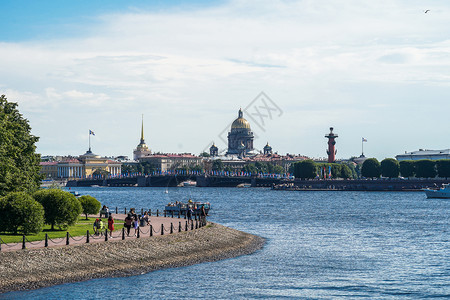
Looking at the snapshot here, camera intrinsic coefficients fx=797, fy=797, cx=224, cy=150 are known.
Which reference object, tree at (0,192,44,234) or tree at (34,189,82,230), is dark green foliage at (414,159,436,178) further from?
tree at (0,192,44,234)

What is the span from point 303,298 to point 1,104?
29.5m

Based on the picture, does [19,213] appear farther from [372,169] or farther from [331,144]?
[331,144]

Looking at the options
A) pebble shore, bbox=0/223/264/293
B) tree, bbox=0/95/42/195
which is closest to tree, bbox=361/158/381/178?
tree, bbox=0/95/42/195

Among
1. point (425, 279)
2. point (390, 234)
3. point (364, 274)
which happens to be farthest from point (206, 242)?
point (390, 234)

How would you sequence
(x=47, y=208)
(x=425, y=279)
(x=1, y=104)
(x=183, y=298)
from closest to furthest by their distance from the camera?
(x=183, y=298) → (x=425, y=279) → (x=47, y=208) → (x=1, y=104)

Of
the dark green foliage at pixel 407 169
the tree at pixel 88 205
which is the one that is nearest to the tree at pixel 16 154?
the tree at pixel 88 205

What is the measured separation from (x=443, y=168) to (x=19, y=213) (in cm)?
13070

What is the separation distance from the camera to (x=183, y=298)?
95.3 ft

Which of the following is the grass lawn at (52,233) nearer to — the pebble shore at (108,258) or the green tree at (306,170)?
the pebble shore at (108,258)

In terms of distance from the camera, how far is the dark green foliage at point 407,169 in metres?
162

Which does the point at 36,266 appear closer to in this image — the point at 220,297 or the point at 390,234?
the point at 220,297

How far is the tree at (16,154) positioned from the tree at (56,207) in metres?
3.79

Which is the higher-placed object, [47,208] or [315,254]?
[47,208]

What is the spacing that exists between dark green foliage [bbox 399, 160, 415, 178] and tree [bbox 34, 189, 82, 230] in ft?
428
